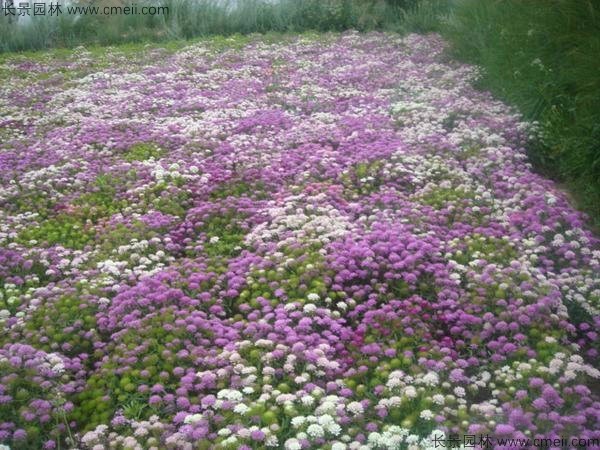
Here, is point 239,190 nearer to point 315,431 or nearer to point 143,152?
point 143,152

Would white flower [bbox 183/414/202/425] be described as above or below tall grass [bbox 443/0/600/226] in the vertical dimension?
below

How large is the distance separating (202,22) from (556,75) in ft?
41.4

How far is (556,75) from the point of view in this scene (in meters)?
9.20

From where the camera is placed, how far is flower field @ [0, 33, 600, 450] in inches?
171

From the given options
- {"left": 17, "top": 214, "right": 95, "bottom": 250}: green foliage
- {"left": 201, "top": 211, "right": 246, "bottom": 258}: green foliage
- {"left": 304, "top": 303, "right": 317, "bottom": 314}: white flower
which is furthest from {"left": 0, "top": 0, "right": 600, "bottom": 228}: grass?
{"left": 17, "top": 214, "right": 95, "bottom": 250}: green foliage

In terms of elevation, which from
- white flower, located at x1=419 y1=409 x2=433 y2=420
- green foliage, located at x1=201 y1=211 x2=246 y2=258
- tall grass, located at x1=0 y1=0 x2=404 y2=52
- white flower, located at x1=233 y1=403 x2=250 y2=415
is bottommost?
green foliage, located at x1=201 y1=211 x2=246 y2=258

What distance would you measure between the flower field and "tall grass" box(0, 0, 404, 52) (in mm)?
8456

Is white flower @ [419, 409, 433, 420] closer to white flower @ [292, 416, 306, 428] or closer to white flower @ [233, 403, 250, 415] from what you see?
white flower @ [292, 416, 306, 428]

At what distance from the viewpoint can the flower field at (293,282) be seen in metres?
4.36

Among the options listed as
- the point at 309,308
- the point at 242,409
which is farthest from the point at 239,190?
the point at 242,409

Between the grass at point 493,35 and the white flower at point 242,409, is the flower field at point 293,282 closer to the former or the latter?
the white flower at point 242,409

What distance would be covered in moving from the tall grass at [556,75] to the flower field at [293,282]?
15.5 inches

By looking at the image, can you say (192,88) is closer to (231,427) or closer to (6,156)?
(6,156)

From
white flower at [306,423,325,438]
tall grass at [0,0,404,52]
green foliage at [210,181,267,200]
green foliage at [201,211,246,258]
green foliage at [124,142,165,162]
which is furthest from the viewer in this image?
tall grass at [0,0,404,52]
